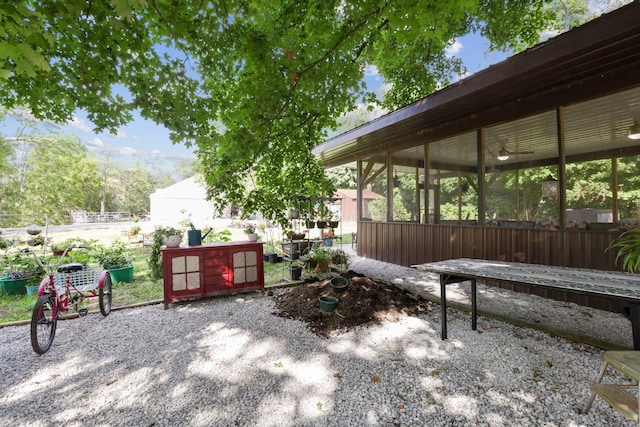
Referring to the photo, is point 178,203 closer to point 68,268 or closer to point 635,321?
point 68,268

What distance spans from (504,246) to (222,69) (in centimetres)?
544

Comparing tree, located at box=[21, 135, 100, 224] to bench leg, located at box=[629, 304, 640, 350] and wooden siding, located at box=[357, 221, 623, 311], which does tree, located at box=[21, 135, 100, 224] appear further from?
bench leg, located at box=[629, 304, 640, 350]

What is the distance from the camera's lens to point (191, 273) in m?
4.02

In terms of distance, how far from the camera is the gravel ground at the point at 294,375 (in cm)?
186

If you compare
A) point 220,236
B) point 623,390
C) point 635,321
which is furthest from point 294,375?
point 220,236

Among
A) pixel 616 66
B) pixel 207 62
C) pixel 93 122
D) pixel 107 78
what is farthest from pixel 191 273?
pixel 616 66

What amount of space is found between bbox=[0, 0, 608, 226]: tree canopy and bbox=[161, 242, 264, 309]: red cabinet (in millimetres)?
860

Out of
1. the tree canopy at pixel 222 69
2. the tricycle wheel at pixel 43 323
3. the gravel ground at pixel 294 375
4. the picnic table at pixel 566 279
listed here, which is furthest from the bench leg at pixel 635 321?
the tricycle wheel at pixel 43 323

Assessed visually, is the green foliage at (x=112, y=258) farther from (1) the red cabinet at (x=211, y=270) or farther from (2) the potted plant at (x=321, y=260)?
(2) the potted plant at (x=321, y=260)

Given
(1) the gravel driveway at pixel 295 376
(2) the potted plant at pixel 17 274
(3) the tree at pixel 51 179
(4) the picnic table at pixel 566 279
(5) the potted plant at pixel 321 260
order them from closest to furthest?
(1) the gravel driveway at pixel 295 376
(4) the picnic table at pixel 566 279
(2) the potted plant at pixel 17 274
(5) the potted plant at pixel 321 260
(3) the tree at pixel 51 179

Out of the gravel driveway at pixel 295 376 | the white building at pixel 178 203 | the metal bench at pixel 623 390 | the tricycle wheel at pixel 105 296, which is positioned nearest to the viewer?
the metal bench at pixel 623 390

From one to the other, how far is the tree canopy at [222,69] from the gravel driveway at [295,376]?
2.49 metres

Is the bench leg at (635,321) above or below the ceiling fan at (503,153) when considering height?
below

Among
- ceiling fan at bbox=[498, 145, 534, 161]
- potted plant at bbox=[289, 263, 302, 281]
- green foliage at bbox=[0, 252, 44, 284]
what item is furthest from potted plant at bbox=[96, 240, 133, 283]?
ceiling fan at bbox=[498, 145, 534, 161]
